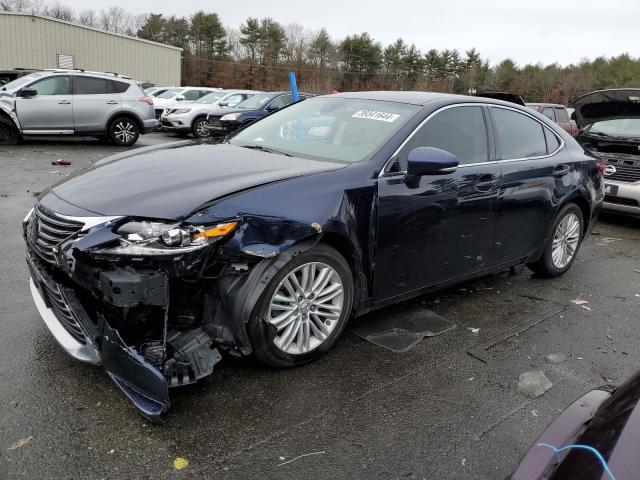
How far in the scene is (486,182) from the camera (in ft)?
13.3

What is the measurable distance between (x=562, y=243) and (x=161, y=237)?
13.3 ft

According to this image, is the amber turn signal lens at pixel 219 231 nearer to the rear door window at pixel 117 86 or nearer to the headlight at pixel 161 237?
the headlight at pixel 161 237

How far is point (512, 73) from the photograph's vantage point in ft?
231

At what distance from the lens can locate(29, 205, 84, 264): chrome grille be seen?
2723 mm

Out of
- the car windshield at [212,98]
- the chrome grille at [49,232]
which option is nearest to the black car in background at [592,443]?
the chrome grille at [49,232]

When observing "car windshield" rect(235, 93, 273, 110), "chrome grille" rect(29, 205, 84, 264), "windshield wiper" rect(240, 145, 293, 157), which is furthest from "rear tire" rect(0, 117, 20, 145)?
"chrome grille" rect(29, 205, 84, 264)

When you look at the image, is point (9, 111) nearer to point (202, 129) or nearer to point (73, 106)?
point (73, 106)

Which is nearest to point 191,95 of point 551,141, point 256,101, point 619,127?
point 256,101

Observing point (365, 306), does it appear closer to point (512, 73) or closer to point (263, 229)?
point (263, 229)

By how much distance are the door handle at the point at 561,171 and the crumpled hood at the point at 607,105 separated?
384cm

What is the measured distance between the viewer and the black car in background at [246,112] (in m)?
14.2

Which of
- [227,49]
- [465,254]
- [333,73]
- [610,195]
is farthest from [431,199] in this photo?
[227,49]

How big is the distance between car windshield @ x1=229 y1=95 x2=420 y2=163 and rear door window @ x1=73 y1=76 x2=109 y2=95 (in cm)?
963

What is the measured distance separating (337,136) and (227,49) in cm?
6033
